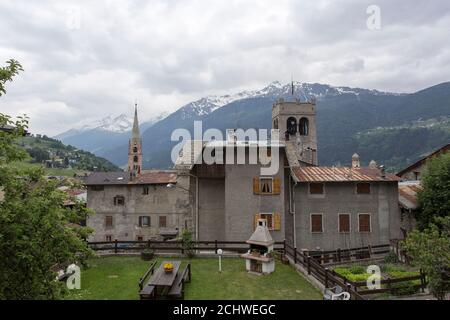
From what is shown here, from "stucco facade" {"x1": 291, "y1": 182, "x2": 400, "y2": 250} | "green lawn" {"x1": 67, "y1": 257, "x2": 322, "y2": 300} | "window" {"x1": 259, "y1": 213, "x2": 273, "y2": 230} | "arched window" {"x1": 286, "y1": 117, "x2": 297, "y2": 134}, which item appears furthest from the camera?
"arched window" {"x1": 286, "y1": 117, "x2": 297, "y2": 134}

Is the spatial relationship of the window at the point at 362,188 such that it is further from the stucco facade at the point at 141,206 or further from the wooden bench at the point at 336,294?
the stucco facade at the point at 141,206

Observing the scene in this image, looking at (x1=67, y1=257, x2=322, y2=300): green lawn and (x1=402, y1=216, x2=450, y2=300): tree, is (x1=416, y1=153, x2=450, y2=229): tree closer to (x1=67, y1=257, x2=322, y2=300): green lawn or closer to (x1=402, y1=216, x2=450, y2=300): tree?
(x1=67, y1=257, x2=322, y2=300): green lawn

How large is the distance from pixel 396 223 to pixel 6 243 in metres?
27.5

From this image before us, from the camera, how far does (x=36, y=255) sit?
26.3 ft

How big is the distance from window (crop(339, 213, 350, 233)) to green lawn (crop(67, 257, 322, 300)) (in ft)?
30.0

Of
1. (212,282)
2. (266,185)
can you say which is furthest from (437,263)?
(266,185)

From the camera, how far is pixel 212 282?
17.1 m

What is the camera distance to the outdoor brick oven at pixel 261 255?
728 inches

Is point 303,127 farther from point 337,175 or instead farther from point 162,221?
point 337,175

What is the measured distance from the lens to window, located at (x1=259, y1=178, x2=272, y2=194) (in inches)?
998

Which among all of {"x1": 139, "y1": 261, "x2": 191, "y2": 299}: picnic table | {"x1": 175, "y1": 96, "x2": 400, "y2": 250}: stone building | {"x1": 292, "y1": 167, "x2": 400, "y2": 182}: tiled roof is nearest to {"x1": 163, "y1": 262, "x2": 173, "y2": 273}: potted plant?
{"x1": 139, "y1": 261, "x2": 191, "y2": 299}: picnic table

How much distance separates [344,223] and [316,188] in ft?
11.3

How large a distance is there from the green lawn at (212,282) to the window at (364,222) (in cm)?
1031

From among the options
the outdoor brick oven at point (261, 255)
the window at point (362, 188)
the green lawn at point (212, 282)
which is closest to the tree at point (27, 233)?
the green lawn at point (212, 282)
